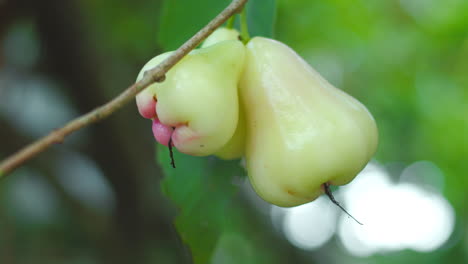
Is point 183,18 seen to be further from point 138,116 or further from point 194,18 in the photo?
point 138,116

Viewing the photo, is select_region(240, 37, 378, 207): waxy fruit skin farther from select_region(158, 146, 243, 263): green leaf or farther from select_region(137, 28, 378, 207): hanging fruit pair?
select_region(158, 146, 243, 263): green leaf

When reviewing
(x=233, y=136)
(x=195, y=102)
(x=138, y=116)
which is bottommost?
(x=138, y=116)

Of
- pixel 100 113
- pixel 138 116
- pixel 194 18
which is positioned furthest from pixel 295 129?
pixel 138 116

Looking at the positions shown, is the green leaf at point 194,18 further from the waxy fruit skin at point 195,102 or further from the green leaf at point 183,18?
the waxy fruit skin at point 195,102

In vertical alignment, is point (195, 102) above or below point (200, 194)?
above

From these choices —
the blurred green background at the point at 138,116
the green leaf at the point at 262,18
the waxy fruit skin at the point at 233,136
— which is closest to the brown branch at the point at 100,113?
the waxy fruit skin at the point at 233,136

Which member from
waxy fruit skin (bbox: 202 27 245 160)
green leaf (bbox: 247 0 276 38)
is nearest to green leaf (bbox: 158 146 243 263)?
waxy fruit skin (bbox: 202 27 245 160)

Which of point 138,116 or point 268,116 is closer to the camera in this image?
point 268,116
